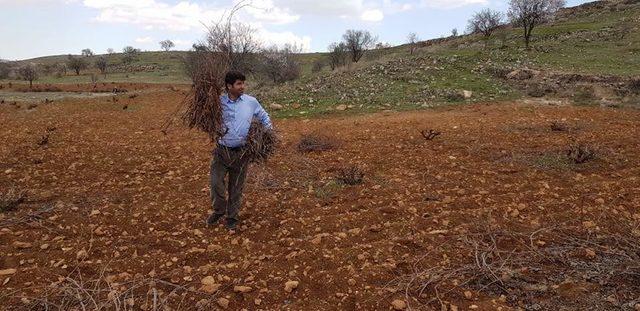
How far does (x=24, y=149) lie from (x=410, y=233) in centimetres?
769

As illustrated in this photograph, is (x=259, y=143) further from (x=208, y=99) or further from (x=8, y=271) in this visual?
(x=8, y=271)

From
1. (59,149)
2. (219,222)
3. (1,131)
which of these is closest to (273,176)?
(219,222)

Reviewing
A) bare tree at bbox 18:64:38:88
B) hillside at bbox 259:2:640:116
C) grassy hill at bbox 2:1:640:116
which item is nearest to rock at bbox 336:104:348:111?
grassy hill at bbox 2:1:640:116

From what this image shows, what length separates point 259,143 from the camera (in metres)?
4.84

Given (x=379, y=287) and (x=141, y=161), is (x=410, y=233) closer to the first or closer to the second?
(x=379, y=287)

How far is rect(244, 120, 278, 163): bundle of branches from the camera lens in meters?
4.82

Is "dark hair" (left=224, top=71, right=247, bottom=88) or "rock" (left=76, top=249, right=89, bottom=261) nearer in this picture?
"rock" (left=76, top=249, right=89, bottom=261)

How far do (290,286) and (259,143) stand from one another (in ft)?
5.62

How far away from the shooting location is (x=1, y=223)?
192 inches

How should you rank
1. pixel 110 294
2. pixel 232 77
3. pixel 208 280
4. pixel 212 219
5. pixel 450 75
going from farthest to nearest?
pixel 450 75
pixel 212 219
pixel 232 77
pixel 208 280
pixel 110 294

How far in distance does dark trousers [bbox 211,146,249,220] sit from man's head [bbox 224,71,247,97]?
23.5 inches

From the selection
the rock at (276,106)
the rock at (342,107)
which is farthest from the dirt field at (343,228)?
the rock at (276,106)

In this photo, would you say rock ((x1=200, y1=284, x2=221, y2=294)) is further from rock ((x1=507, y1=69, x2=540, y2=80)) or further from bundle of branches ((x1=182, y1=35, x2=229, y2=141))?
rock ((x1=507, y1=69, x2=540, y2=80))

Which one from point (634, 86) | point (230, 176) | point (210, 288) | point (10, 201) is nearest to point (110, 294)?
point (210, 288)
